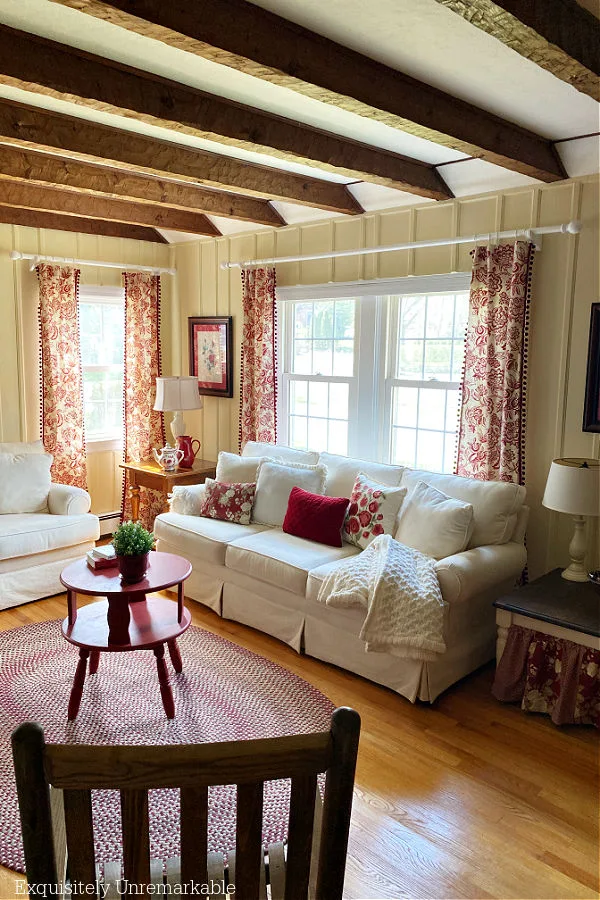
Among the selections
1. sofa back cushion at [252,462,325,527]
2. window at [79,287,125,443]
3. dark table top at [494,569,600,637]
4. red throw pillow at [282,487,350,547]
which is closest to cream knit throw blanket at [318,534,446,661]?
dark table top at [494,569,600,637]

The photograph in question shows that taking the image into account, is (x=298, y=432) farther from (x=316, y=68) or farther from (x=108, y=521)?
(x=316, y=68)

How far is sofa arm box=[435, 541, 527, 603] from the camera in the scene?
302 cm

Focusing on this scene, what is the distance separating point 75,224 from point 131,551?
314cm

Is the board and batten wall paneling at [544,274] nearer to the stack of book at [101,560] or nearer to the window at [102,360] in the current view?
the window at [102,360]

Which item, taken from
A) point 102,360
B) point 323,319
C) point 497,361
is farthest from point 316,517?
point 102,360

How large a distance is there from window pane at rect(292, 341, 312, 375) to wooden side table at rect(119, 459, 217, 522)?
1.06 meters

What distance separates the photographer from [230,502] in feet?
14.1

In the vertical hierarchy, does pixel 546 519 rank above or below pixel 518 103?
below

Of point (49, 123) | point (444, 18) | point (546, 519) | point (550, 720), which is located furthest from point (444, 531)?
A: point (49, 123)

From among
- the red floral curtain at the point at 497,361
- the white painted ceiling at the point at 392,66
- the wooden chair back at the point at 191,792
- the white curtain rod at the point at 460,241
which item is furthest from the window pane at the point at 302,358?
the wooden chair back at the point at 191,792

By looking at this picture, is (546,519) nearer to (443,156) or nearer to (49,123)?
(443,156)

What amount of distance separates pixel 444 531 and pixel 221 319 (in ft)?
9.20

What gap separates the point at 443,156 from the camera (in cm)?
354

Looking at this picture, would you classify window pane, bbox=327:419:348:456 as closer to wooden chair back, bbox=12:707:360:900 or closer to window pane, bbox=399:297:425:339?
window pane, bbox=399:297:425:339
